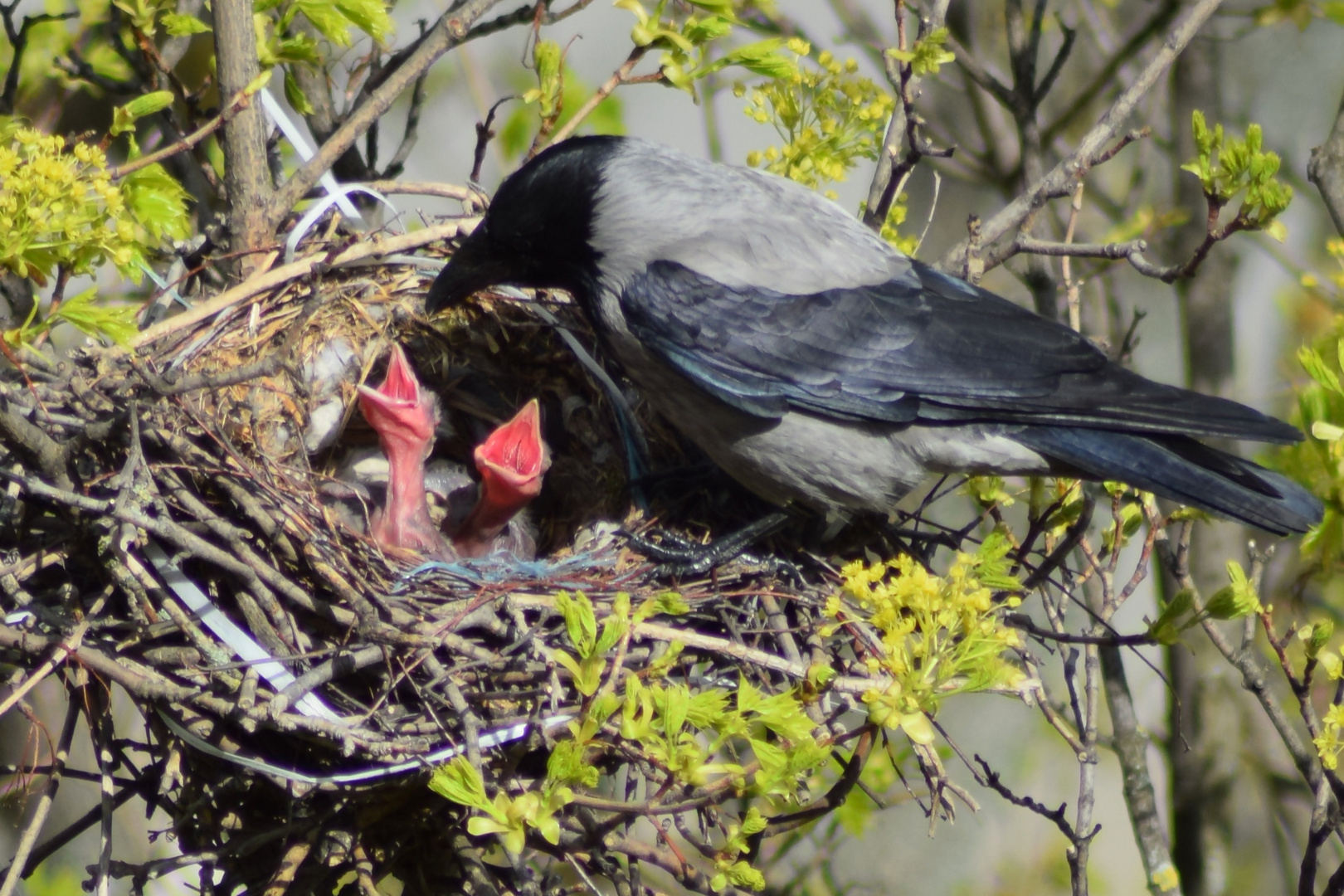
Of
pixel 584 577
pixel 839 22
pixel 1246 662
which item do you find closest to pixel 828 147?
pixel 584 577

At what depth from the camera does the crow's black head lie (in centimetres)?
361

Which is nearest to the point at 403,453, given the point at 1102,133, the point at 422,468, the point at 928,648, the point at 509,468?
the point at 422,468

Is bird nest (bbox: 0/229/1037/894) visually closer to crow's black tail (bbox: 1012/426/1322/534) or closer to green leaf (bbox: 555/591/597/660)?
green leaf (bbox: 555/591/597/660)

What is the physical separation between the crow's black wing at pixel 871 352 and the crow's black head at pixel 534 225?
0.96ft

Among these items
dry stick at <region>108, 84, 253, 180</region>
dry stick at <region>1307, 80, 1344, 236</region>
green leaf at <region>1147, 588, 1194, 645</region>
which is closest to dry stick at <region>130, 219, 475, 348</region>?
dry stick at <region>108, 84, 253, 180</region>

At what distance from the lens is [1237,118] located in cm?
626

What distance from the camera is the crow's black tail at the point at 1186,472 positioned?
10.3 ft

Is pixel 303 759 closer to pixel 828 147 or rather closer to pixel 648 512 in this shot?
pixel 648 512

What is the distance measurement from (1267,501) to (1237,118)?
12.5 feet

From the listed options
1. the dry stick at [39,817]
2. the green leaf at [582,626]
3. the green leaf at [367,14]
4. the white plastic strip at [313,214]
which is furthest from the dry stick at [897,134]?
the dry stick at [39,817]

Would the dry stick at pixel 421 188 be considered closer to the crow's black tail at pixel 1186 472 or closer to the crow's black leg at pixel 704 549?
the crow's black leg at pixel 704 549

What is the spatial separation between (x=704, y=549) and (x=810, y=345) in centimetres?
63

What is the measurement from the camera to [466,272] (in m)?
3.63

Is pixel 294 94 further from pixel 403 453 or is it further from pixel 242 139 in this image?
pixel 403 453
